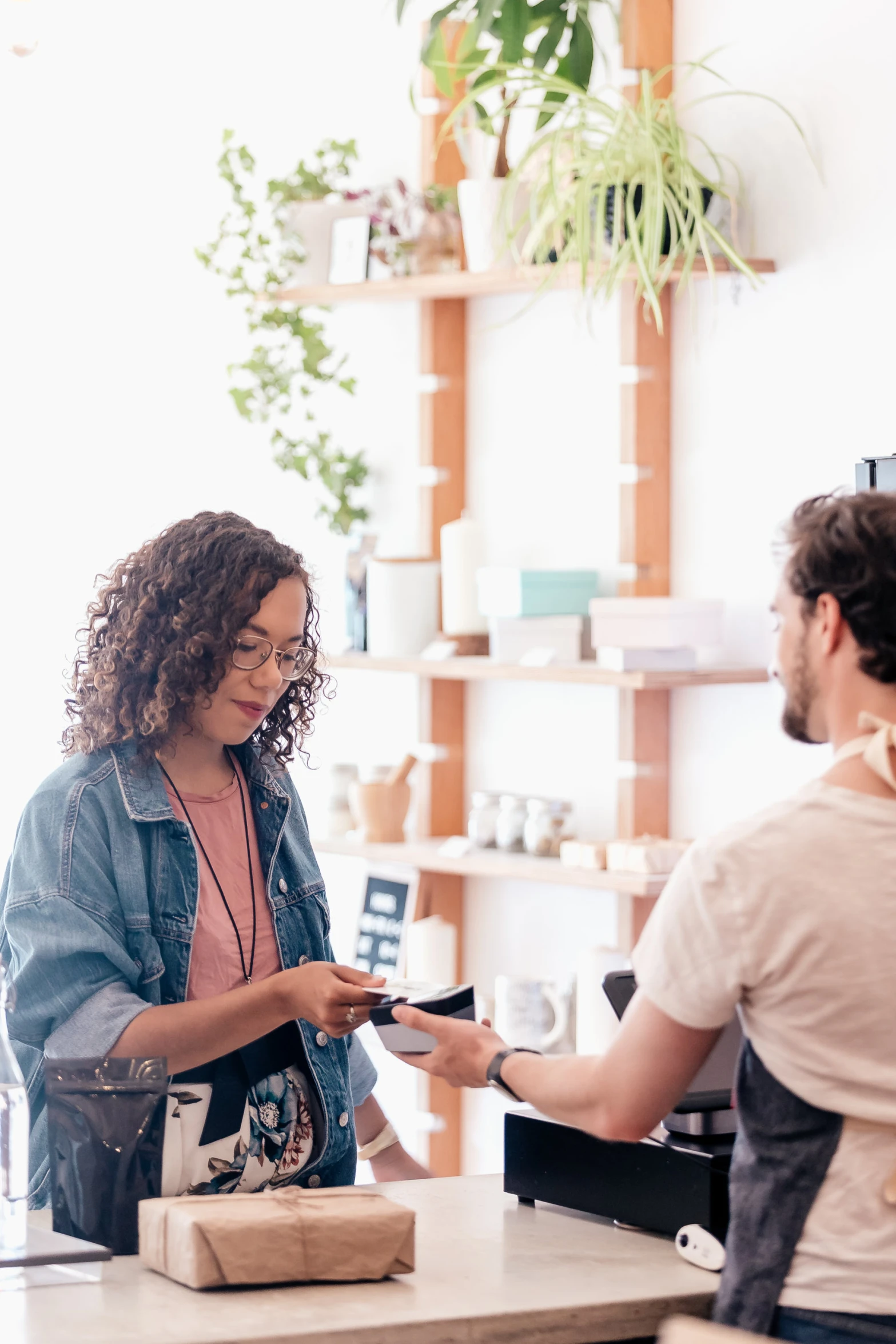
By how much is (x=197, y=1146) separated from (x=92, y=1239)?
0.63 feet

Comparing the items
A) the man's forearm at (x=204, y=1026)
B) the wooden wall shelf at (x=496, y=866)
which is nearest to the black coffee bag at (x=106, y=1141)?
the man's forearm at (x=204, y=1026)

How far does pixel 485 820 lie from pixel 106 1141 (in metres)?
2.01

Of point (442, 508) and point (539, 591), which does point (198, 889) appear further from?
point (442, 508)

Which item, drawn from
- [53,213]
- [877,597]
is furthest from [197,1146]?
[53,213]

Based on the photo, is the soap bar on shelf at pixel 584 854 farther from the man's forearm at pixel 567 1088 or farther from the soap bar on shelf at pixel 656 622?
the man's forearm at pixel 567 1088

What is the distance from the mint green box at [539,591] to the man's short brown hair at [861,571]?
203 cm

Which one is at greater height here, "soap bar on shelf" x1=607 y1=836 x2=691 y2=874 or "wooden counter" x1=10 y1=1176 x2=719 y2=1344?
"soap bar on shelf" x1=607 y1=836 x2=691 y2=874

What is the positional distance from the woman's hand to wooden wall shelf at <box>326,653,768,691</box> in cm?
115

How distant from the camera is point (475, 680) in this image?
3.91m

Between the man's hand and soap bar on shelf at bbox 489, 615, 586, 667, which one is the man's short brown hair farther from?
soap bar on shelf at bbox 489, 615, 586, 667

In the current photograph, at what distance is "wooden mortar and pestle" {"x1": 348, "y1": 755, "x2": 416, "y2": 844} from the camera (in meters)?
3.79

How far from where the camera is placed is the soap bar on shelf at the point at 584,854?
3.39 meters

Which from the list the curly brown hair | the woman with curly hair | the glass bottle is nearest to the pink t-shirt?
the woman with curly hair

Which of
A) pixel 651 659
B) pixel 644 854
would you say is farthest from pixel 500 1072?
pixel 651 659
